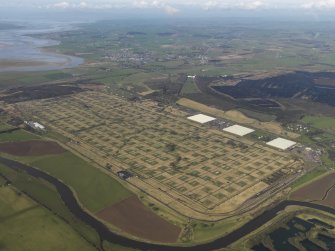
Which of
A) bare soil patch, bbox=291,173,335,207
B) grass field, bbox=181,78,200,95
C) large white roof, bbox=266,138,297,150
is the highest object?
bare soil patch, bbox=291,173,335,207

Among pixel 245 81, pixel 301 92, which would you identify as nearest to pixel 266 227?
pixel 301 92

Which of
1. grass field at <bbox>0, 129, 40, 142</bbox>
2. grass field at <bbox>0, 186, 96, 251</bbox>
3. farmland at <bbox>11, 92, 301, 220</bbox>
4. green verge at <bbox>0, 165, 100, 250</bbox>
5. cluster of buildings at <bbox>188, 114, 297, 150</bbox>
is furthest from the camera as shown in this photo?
grass field at <bbox>0, 129, 40, 142</bbox>

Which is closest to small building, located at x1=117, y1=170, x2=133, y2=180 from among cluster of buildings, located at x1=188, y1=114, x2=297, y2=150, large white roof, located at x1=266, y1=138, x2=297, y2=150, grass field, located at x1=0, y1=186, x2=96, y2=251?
grass field, located at x1=0, y1=186, x2=96, y2=251

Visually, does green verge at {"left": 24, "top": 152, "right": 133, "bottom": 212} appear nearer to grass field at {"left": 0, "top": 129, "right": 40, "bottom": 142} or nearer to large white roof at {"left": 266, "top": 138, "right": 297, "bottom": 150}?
grass field at {"left": 0, "top": 129, "right": 40, "bottom": 142}

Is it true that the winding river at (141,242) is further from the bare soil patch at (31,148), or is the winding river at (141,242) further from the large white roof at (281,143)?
the large white roof at (281,143)

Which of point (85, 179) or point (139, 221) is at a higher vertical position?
point (139, 221)

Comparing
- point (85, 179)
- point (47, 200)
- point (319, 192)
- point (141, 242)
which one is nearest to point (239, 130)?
point (319, 192)

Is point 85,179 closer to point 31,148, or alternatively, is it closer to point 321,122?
point 31,148
